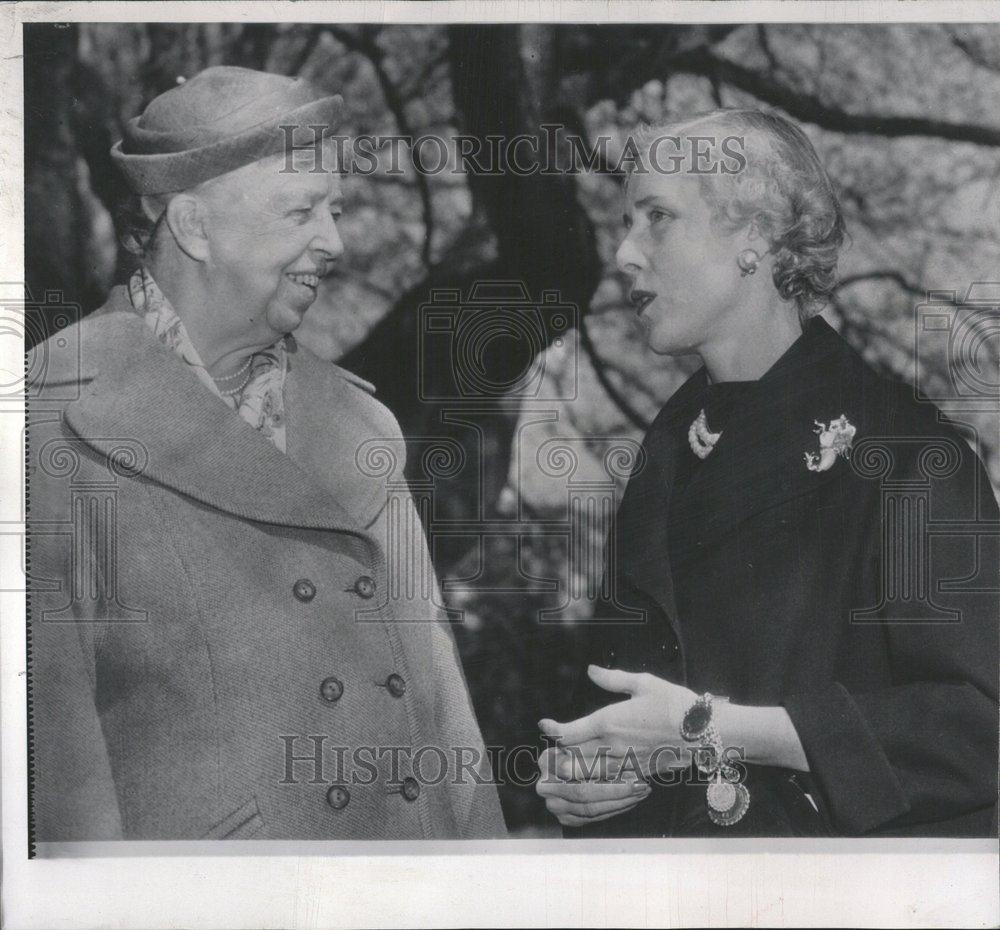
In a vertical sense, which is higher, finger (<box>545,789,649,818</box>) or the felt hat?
the felt hat

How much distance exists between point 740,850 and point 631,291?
1.47 metres

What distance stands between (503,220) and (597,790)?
150cm

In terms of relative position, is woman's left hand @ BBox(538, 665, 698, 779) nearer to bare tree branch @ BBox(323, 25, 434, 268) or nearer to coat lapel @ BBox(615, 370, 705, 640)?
coat lapel @ BBox(615, 370, 705, 640)

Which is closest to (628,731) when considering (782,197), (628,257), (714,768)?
(714,768)

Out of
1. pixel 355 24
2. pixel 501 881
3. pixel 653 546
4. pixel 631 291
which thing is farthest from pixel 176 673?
pixel 355 24

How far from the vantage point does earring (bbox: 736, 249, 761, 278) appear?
10.7 feet

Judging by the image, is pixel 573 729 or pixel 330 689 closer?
pixel 330 689

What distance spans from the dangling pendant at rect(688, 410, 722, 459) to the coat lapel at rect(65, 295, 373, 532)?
854 mm

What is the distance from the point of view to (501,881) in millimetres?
3297

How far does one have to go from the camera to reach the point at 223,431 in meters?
3.19

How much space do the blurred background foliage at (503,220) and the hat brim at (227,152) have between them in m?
0.06

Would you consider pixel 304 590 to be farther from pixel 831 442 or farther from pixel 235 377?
pixel 831 442

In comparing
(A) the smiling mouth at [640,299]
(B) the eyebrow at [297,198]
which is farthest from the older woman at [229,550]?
(A) the smiling mouth at [640,299]

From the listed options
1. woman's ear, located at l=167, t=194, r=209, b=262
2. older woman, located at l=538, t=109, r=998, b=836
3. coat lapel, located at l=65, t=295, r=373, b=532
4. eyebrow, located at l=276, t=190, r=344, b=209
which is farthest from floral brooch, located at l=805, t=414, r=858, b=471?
woman's ear, located at l=167, t=194, r=209, b=262
